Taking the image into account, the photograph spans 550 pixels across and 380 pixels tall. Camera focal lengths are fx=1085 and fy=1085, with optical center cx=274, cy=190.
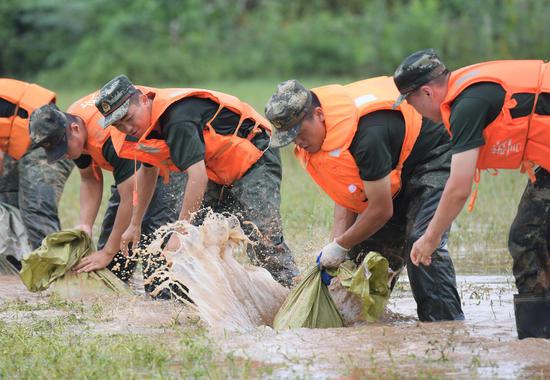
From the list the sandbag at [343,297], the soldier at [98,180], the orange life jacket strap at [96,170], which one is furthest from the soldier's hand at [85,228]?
the sandbag at [343,297]

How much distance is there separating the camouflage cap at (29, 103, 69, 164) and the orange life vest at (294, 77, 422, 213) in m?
1.81

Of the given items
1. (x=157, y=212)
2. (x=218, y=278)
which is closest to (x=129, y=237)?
(x=157, y=212)

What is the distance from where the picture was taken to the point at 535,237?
5.84m

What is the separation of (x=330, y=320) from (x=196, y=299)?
81 cm

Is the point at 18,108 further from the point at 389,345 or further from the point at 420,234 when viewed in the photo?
the point at 389,345

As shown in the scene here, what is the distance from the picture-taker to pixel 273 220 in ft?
23.8

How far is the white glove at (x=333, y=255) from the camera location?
6.31 meters

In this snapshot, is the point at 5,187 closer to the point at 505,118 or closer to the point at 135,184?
the point at 135,184

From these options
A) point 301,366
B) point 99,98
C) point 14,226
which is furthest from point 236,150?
point 14,226

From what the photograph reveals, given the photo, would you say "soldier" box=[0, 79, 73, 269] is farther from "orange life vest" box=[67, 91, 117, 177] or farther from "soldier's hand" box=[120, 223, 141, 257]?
"soldier's hand" box=[120, 223, 141, 257]

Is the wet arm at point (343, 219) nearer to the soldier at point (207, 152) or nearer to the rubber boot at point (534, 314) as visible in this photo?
the soldier at point (207, 152)

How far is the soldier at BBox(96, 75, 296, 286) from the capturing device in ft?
21.8

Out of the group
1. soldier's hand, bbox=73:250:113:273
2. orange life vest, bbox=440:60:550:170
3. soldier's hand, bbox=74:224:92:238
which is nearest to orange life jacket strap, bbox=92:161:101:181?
soldier's hand, bbox=74:224:92:238

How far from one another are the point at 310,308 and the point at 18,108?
11.5 feet
